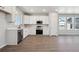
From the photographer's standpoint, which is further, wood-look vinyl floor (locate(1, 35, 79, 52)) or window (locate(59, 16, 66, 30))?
window (locate(59, 16, 66, 30))

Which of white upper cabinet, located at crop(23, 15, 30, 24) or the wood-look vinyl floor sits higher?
white upper cabinet, located at crop(23, 15, 30, 24)

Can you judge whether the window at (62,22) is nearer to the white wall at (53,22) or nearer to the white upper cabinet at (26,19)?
the white wall at (53,22)

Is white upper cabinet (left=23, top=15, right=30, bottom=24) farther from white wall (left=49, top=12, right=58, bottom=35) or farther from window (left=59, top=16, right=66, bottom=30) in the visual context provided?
window (left=59, top=16, right=66, bottom=30)

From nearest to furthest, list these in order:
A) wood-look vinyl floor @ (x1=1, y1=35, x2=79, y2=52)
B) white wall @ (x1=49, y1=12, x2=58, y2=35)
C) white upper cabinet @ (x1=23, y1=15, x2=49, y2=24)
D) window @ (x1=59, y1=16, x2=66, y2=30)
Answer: wood-look vinyl floor @ (x1=1, y1=35, x2=79, y2=52) < white wall @ (x1=49, y1=12, x2=58, y2=35) < white upper cabinet @ (x1=23, y1=15, x2=49, y2=24) < window @ (x1=59, y1=16, x2=66, y2=30)

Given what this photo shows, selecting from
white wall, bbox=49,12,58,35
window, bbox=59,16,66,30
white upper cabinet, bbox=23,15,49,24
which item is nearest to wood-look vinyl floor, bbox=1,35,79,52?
white wall, bbox=49,12,58,35

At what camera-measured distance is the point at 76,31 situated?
13.4 m

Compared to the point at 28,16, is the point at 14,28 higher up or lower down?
lower down

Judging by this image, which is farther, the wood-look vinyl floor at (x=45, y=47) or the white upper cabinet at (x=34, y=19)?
the white upper cabinet at (x=34, y=19)

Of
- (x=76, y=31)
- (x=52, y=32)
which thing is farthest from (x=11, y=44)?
(x=76, y=31)

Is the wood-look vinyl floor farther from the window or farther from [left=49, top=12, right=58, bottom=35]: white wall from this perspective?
the window

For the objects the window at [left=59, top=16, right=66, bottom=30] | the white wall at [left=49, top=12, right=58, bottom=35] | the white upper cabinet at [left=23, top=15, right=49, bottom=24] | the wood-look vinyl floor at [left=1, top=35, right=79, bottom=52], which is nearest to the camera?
the wood-look vinyl floor at [left=1, top=35, right=79, bottom=52]

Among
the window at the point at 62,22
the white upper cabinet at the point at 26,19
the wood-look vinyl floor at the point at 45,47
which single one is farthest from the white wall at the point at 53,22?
the wood-look vinyl floor at the point at 45,47
